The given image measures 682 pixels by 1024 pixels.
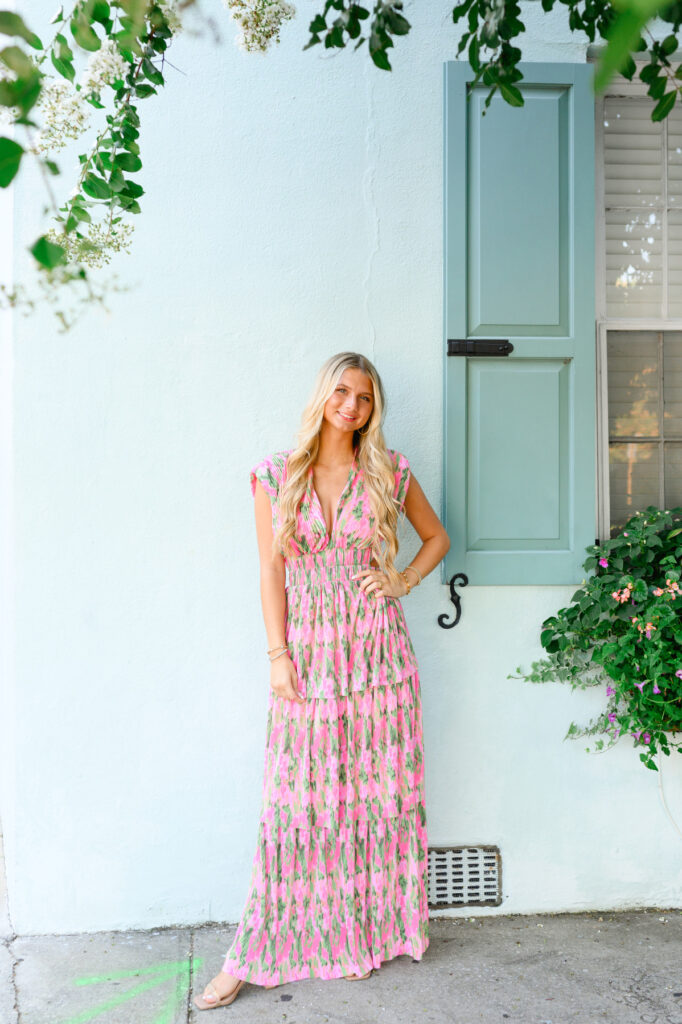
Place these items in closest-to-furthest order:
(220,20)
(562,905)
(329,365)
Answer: (329,365), (220,20), (562,905)

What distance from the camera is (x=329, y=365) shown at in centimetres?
262

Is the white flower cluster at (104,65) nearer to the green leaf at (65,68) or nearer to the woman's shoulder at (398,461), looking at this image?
the green leaf at (65,68)

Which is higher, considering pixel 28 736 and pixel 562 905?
pixel 28 736

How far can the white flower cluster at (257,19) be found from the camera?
1.77 meters

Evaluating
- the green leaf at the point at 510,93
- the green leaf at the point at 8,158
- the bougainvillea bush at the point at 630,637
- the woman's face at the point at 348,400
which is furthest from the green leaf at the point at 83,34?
the bougainvillea bush at the point at 630,637


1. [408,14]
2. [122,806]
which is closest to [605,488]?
[408,14]

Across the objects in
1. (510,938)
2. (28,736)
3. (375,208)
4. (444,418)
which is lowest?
(510,938)

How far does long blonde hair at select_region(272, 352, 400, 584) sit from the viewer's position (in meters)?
2.58

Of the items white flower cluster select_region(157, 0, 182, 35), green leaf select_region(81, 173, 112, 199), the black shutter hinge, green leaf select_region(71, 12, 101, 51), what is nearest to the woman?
the black shutter hinge

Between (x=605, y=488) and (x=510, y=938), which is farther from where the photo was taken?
(x=605, y=488)

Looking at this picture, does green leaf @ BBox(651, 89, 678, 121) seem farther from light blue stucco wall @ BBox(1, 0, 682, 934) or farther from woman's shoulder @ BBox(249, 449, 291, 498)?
woman's shoulder @ BBox(249, 449, 291, 498)

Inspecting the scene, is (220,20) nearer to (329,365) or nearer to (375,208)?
(375,208)

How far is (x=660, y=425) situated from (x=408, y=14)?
170 centimetres

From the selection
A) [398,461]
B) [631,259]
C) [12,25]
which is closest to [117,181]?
[12,25]
